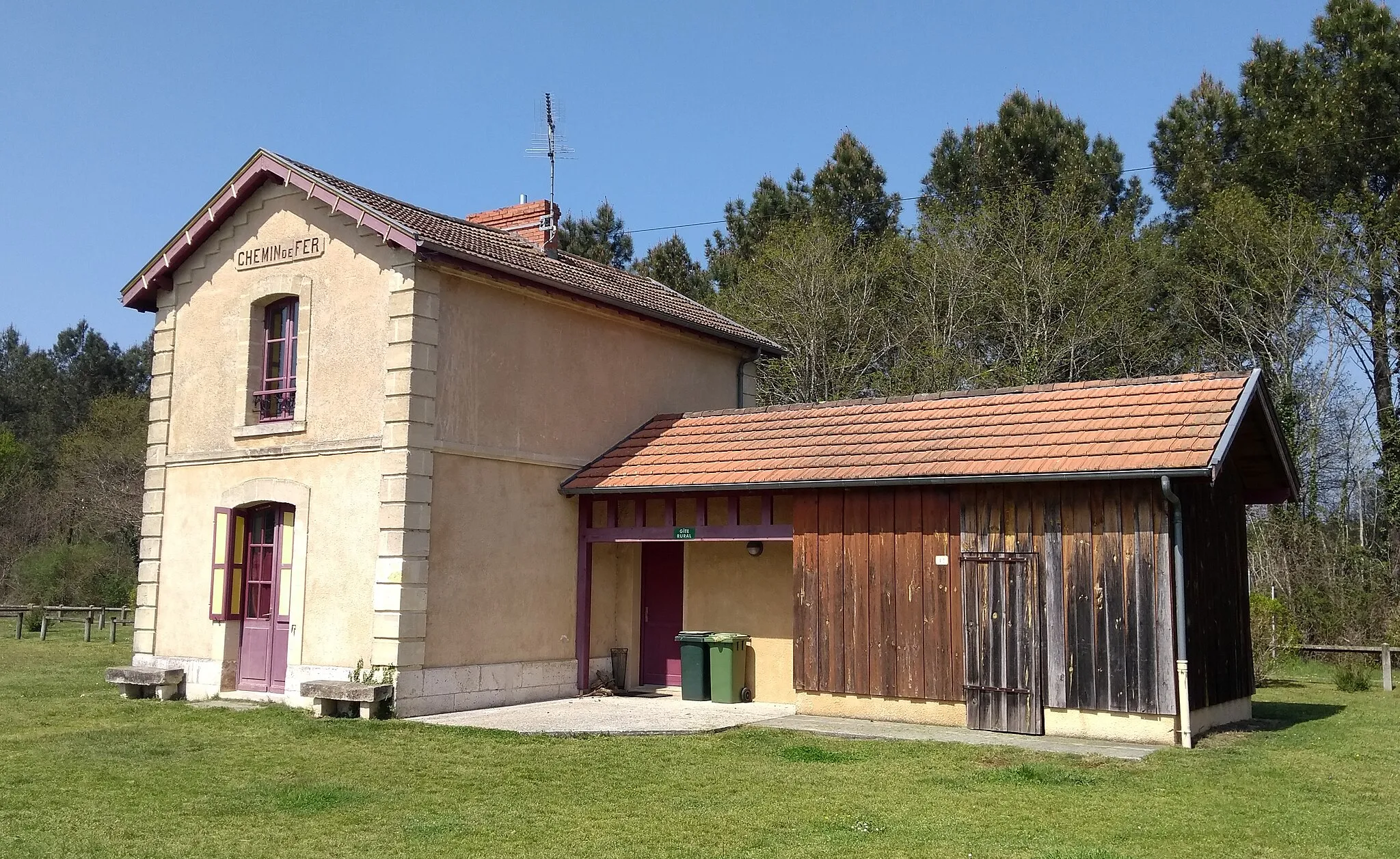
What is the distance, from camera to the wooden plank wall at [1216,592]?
11867mm

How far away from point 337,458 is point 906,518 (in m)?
6.95

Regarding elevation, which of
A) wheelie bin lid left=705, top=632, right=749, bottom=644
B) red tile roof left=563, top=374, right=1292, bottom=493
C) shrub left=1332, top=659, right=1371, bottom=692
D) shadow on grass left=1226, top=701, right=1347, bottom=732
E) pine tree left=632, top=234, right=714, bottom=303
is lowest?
shadow on grass left=1226, top=701, right=1347, bottom=732

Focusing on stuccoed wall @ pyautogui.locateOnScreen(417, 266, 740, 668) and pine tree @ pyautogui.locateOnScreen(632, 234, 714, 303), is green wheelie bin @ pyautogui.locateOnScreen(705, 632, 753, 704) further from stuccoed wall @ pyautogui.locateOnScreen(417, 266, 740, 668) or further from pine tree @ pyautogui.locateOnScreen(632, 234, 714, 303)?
pine tree @ pyautogui.locateOnScreen(632, 234, 714, 303)

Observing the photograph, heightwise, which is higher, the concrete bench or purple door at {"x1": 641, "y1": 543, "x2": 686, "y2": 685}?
purple door at {"x1": 641, "y1": 543, "x2": 686, "y2": 685}

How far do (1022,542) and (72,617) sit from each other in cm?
2953

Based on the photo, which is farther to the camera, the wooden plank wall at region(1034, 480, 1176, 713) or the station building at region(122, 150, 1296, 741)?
the station building at region(122, 150, 1296, 741)

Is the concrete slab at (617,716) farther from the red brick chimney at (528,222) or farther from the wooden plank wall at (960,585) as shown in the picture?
the red brick chimney at (528,222)

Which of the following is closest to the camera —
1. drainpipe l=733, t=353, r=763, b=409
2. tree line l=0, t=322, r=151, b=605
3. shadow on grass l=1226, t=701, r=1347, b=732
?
shadow on grass l=1226, t=701, r=1347, b=732

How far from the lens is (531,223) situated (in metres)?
19.0

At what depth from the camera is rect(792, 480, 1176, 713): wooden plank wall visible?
11.5 metres

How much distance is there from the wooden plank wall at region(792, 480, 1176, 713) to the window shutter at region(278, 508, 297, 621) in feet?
20.9

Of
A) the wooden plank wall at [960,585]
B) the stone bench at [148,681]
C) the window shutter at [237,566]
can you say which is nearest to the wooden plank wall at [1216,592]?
the wooden plank wall at [960,585]

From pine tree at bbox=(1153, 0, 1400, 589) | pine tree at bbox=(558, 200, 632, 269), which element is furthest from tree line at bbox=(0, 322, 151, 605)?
pine tree at bbox=(1153, 0, 1400, 589)

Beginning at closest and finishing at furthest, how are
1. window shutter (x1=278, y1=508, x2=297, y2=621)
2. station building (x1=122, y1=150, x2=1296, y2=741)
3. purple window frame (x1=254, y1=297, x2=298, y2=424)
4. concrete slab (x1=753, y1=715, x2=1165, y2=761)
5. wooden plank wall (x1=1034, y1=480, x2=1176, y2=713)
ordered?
1. concrete slab (x1=753, y1=715, x2=1165, y2=761)
2. wooden plank wall (x1=1034, y1=480, x2=1176, y2=713)
3. station building (x1=122, y1=150, x2=1296, y2=741)
4. window shutter (x1=278, y1=508, x2=297, y2=621)
5. purple window frame (x1=254, y1=297, x2=298, y2=424)
